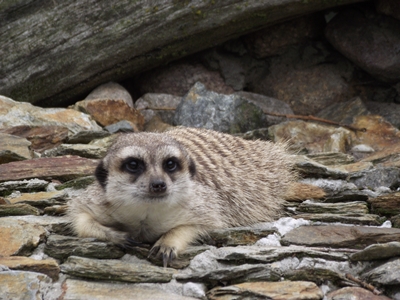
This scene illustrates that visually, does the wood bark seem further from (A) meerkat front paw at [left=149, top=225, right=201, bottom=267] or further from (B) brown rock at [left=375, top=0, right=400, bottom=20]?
(A) meerkat front paw at [left=149, top=225, right=201, bottom=267]

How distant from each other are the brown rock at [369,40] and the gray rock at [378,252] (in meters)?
4.37

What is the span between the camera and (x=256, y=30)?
7.22m

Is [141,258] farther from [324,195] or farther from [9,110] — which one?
[9,110]

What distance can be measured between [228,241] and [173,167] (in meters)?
0.58

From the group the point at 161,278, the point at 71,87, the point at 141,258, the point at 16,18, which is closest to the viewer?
the point at 161,278

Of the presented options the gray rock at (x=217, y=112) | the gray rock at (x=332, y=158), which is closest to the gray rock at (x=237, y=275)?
the gray rock at (x=332, y=158)

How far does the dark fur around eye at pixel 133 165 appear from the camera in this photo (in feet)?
11.8

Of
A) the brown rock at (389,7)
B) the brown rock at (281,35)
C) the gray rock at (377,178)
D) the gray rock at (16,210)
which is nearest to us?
the gray rock at (16,210)

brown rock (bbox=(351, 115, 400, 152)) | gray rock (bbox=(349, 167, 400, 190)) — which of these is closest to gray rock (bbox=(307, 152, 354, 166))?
gray rock (bbox=(349, 167, 400, 190))

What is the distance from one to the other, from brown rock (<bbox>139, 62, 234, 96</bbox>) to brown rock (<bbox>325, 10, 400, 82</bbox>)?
4.88 ft

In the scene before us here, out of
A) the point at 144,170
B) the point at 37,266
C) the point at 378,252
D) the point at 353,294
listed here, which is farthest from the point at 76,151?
the point at 353,294

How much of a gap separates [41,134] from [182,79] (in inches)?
89.2

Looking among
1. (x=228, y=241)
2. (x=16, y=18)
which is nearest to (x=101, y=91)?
(x=16, y=18)

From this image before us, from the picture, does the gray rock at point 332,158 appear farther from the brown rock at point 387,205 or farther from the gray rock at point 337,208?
the brown rock at point 387,205
